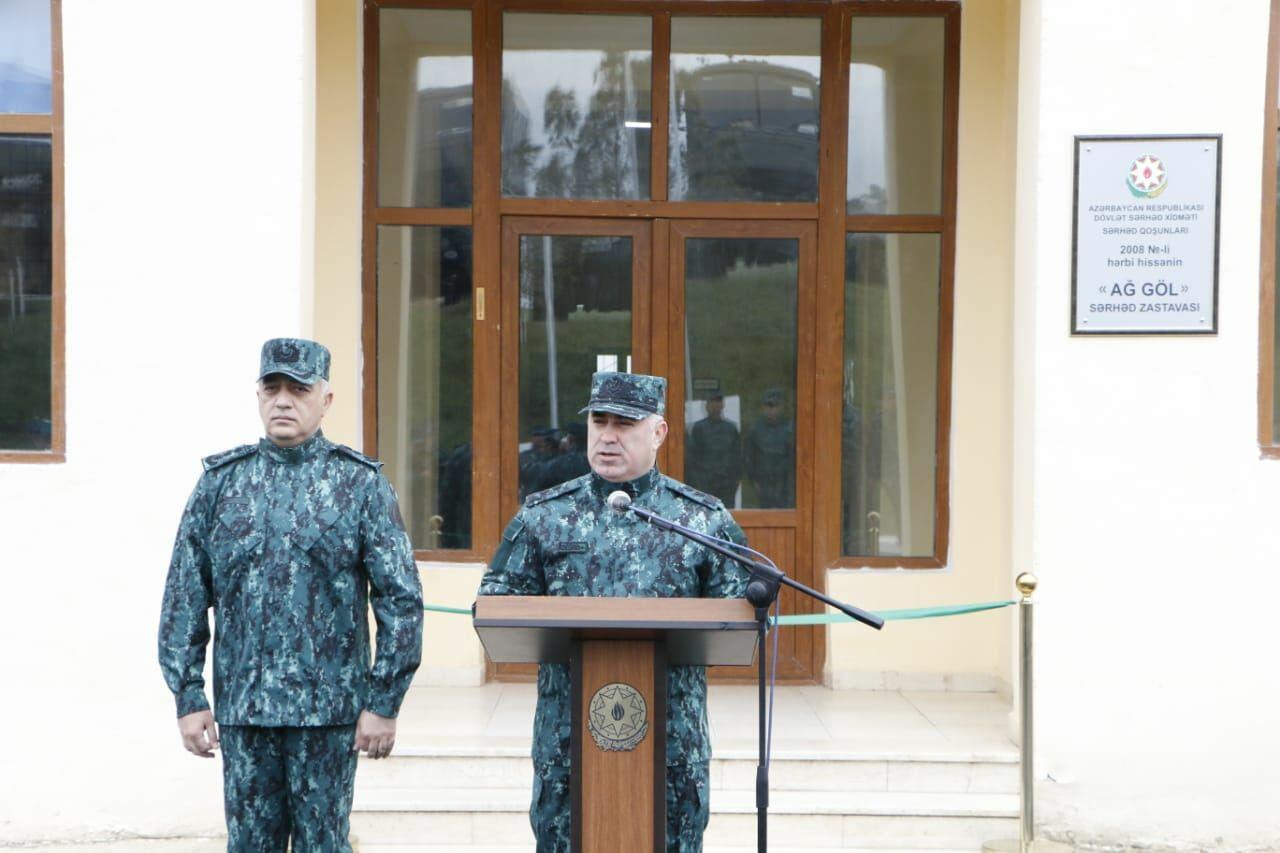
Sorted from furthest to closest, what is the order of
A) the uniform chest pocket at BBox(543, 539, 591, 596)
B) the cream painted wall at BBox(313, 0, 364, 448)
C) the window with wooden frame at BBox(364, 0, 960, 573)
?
the window with wooden frame at BBox(364, 0, 960, 573) → the cream painted wall at BBox(313, 0, 364, 448) → the uniform chest pocket at BBox(543, 539, 591, 596)

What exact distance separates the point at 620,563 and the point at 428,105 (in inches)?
170

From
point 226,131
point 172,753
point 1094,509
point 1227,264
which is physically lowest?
point 172,753

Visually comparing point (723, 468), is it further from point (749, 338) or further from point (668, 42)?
point (668, 42)

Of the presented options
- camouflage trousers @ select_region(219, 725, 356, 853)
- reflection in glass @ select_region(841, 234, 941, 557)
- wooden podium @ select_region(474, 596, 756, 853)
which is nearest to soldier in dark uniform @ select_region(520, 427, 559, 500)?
reflection in glass @ select_region(841, 234, 941, 557)

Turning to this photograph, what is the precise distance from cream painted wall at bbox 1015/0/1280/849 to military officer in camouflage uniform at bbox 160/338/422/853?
3148 millimetres

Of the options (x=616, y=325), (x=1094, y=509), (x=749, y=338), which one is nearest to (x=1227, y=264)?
(x=1094, y=509)

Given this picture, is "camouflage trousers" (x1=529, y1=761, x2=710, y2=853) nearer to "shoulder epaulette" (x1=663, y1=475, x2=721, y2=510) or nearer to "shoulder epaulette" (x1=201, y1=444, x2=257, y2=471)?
"shoulder epaulette" (x1=663, y1=475, x2=721, y2=510)

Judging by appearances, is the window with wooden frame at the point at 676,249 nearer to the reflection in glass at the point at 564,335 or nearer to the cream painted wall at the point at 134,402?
the reflection in glass at the point at 564,335

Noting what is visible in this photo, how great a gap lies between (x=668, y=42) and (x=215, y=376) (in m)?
3.13

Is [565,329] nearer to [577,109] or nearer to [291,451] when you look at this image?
[577,109]

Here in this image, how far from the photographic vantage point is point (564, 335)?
7.50 metres

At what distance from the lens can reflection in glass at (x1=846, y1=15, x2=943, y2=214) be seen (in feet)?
24.5

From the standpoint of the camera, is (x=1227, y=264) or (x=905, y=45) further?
(x=905, y=45)

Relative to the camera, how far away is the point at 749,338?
7.52 m
